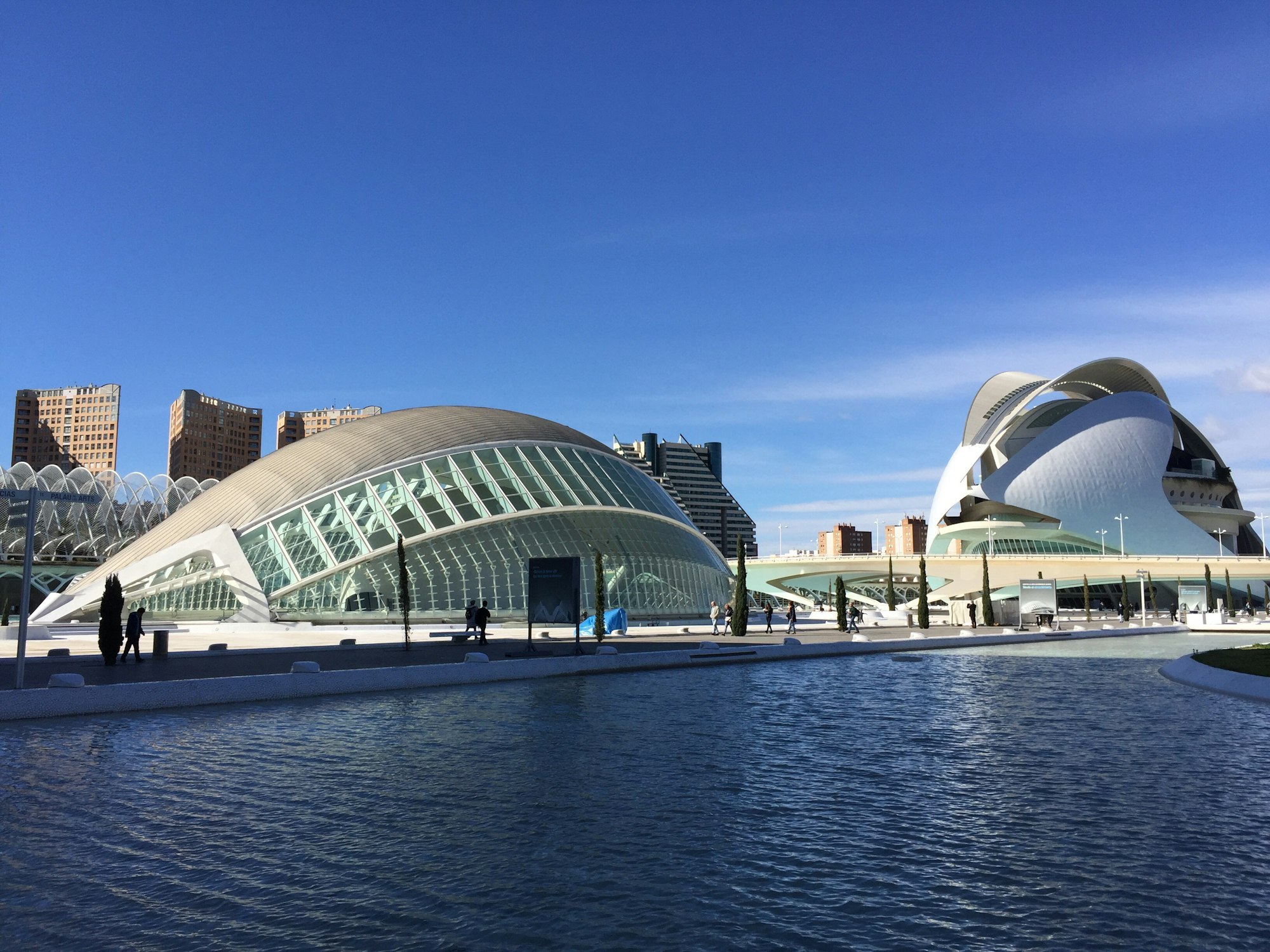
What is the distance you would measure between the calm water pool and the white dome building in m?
80.1

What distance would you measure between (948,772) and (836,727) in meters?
4.04

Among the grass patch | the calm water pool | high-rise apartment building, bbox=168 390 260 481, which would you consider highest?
high-rise apartment building, bbox=168 390 260 481

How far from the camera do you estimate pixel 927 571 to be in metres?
87.1

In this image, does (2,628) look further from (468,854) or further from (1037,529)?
(1037,529)

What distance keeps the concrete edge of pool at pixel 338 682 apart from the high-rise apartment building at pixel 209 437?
14261 centimetres

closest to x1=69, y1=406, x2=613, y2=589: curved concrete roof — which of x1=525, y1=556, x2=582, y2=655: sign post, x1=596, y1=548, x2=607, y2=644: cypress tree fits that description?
x1=596, y1=548, x2=607, y2=644: cypress tree

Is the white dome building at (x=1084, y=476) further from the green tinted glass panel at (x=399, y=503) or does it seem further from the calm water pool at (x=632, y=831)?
the calm water pool at (x=632, y=831)

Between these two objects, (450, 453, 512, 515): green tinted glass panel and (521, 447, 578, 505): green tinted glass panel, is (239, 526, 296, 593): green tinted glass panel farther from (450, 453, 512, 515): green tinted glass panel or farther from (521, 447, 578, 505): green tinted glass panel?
(521, 447, 578, 505): green tinted glass panel

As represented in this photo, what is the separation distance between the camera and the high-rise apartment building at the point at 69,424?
552ft

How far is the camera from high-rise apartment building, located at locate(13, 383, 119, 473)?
168250 mm

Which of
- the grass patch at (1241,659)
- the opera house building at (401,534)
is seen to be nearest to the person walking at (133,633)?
the opera house building at (401,534)

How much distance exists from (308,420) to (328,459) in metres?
148

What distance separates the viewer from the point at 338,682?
20.7 metres

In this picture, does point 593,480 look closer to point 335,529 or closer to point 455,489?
point 455,489
